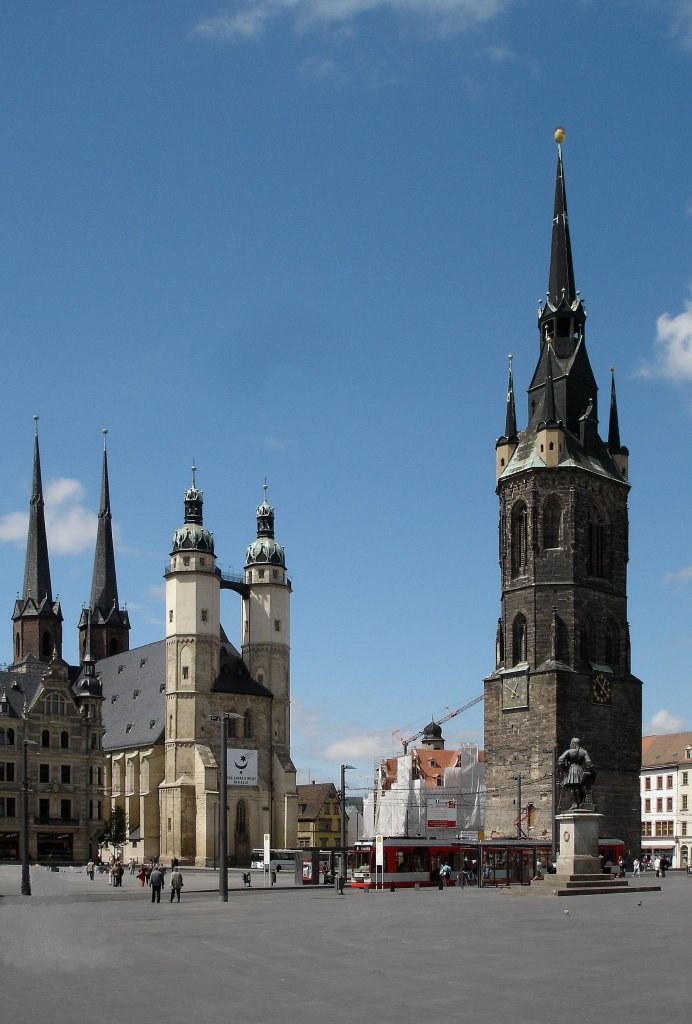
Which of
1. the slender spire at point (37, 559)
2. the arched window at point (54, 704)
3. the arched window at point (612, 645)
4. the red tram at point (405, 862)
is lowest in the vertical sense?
the red tram at point (405, 862)

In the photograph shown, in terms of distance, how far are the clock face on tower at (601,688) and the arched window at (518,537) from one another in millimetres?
8874

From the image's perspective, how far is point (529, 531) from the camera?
8812 cm

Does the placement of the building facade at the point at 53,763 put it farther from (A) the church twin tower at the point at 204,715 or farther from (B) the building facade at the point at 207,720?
(B) the building facade at the point at 207,720

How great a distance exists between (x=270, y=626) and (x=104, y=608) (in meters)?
34.3

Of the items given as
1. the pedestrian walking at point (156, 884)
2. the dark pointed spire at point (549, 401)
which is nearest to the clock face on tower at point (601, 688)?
the dark pointed spire at point (549, 401)

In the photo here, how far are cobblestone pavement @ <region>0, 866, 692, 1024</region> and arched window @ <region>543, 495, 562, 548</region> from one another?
48.7 metres

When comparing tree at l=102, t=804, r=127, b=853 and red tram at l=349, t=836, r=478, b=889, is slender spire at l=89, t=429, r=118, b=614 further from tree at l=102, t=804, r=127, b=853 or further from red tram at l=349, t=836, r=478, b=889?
red tram at l=349, t=836, r=478, b=889

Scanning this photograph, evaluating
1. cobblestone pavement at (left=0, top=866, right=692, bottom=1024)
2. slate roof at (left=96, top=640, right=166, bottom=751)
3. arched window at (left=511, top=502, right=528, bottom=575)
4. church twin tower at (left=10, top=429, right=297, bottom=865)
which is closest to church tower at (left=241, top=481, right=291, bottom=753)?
church twin tower at (left=10, top=429, right=297, bottom=865)

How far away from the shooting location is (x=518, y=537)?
8950 cm

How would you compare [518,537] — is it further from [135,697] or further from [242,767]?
[135,697]

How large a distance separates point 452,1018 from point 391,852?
45.9 meters

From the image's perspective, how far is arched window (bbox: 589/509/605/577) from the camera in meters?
88.9

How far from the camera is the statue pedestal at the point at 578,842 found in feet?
155

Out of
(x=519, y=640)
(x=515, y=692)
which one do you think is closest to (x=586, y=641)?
(x=519, y=640)
